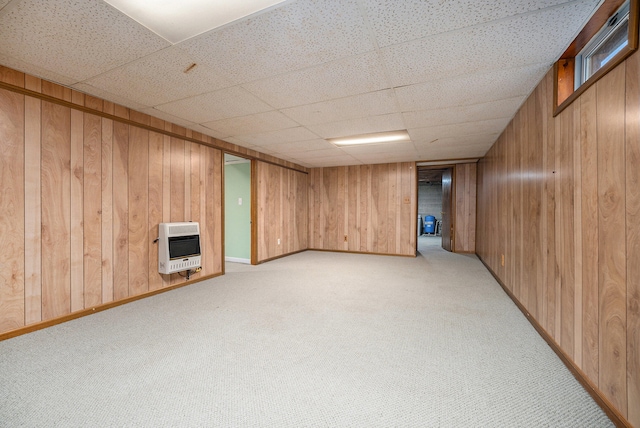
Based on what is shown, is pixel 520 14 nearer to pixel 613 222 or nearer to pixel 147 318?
pixel 613 222

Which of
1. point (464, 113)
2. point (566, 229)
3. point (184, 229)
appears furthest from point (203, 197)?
point (566, 229)

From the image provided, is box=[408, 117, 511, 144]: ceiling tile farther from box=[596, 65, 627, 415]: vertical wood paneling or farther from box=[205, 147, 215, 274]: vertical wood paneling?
box=[205, 147, 215, 274]: vertical wood paneling

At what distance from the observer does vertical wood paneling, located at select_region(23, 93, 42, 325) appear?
2152 mm

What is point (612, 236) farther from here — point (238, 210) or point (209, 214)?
point (238, 210)

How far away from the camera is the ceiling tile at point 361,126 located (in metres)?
3.16

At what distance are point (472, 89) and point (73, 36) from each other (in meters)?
3.03

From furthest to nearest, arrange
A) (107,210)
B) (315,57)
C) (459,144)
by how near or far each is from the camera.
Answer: (459,144) → (107,210) → (315,57)

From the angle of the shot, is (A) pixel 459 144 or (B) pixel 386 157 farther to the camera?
(B) pixel 386 157

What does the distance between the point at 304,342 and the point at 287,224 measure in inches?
161

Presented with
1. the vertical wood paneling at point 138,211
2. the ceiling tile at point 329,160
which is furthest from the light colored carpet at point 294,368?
the ceiling tile at point 329,160

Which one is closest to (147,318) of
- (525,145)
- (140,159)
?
(140,159)

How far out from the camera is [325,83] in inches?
88.2

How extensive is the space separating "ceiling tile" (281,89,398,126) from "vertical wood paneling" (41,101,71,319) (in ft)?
6.77

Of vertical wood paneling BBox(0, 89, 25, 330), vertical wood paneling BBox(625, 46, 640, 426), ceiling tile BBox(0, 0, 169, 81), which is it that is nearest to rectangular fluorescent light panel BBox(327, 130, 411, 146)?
vertical wood paneling BBox(625, 46, 640, 426)
